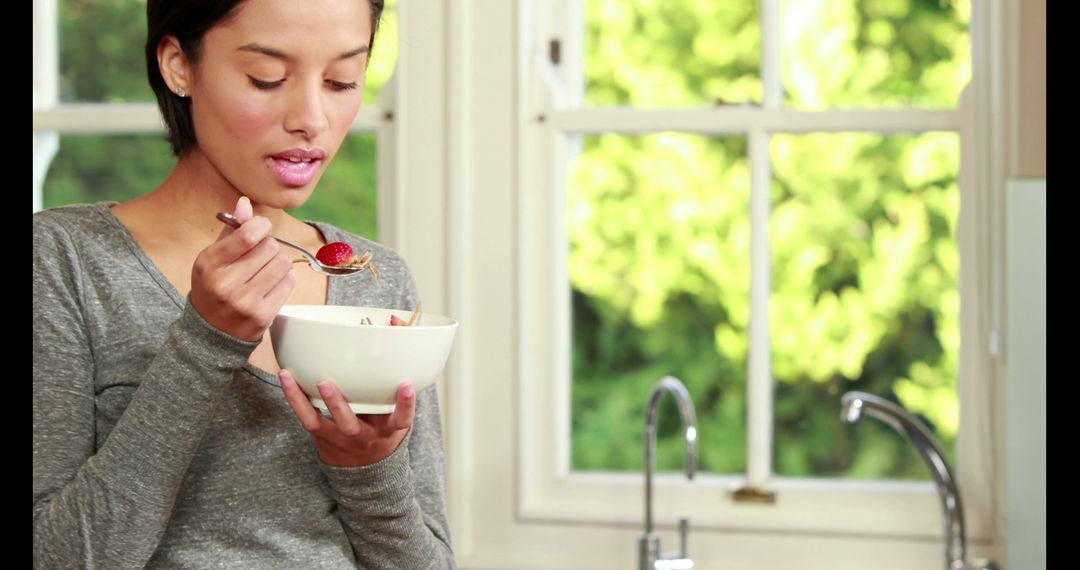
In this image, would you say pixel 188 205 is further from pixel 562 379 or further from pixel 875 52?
pixel 875 52

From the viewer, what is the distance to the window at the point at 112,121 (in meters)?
2.04

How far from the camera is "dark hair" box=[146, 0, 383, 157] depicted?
0.91 metres

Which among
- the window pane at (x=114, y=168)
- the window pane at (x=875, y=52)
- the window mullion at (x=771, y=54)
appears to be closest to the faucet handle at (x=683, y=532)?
the window mullion at (x=771, y=54)

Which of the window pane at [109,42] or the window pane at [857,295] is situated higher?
the window pane at [109,42]

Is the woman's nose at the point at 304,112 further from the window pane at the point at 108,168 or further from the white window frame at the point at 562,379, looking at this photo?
the window pane at the point at 108,168

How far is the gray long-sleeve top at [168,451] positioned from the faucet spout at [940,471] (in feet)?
2.67

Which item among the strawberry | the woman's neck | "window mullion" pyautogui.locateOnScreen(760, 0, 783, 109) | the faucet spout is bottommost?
the faucet spout

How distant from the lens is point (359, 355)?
0.84 meters

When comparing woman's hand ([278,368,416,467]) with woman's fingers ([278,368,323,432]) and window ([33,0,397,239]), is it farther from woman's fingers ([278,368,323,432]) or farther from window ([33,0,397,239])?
window ([33,0,397,239])

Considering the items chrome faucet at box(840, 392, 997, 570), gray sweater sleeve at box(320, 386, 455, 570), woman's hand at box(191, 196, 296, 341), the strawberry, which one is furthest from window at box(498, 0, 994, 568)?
woman's hand at box(191, 196, 296, 341)

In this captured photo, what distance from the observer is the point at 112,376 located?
0.90 meters
